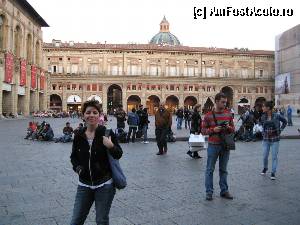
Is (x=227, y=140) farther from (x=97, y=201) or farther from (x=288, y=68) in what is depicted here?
(x=288, y=68)

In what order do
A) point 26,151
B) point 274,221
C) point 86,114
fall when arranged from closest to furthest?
point 86,114 → point 274,221 → point 26,151

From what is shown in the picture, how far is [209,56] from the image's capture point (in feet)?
242

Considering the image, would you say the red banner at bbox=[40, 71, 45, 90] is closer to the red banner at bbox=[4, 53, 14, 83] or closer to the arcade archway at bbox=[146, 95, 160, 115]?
the red banner at bbox=[4, 53, 14, 83]

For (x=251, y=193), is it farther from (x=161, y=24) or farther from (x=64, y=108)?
(x=161, y=24)

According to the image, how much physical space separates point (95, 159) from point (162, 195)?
298cm

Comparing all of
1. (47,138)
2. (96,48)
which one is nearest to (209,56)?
(96,48)

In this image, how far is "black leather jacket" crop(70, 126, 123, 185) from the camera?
3582 mm

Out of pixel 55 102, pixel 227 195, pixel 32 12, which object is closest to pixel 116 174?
pixel 227 195

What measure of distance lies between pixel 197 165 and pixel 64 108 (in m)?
60.9

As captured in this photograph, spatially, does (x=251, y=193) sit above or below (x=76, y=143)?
below

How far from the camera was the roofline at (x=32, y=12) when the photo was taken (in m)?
42.4

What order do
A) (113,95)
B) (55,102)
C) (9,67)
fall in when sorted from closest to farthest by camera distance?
(9,67) < (55,102) < (113,95)

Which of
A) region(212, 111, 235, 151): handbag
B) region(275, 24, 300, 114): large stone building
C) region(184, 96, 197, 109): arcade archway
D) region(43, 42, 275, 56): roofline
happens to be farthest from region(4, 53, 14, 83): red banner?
region(184, 96, 197, 109): arcade archway

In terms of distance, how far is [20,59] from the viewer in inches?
1673
